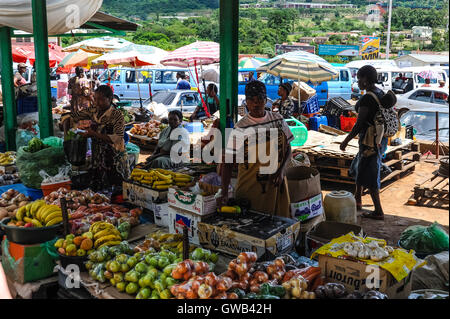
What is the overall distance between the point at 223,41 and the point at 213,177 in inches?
67.0

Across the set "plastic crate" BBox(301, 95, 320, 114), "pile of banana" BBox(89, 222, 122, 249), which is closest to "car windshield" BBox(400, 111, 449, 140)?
"plastic crate" BBox(301, 95, 320, 114)

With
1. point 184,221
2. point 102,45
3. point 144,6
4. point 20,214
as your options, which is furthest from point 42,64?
point 144,6

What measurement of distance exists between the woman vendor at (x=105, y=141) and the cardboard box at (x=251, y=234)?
5.84ft

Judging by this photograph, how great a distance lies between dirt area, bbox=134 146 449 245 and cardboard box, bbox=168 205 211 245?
260 centimetres

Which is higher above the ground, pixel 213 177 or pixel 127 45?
pixel 127 45

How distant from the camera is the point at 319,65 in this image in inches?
443

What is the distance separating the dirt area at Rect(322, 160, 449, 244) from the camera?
223 inches

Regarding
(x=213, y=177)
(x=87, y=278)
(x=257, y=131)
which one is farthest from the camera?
(x=213, y=177)

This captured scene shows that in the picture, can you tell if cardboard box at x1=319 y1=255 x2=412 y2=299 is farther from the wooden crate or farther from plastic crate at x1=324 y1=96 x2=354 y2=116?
plastic crate at x1=324 y1=96 x2=354 y2=116

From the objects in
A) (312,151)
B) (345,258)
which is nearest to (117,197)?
(345,258)

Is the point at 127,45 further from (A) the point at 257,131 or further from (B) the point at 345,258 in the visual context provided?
(B) the point at 345,258

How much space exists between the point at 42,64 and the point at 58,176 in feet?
6.32

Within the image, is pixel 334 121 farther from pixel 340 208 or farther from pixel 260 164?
pixel 260 164
